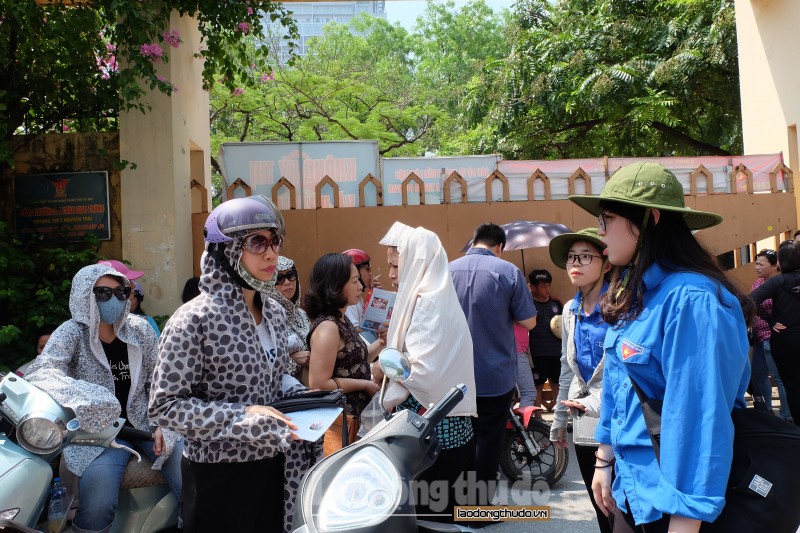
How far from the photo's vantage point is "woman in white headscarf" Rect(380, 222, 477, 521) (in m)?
3.49

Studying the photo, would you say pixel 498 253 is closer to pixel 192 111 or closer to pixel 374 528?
pixel 374 528

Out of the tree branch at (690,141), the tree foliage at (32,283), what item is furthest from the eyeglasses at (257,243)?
the tree branch at (690,141)

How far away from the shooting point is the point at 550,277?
7.84 metres

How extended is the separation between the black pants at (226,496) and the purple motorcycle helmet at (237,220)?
2.69 ft

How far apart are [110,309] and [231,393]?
1.53 m

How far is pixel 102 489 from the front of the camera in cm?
325

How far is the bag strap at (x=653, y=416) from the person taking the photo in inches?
76.9

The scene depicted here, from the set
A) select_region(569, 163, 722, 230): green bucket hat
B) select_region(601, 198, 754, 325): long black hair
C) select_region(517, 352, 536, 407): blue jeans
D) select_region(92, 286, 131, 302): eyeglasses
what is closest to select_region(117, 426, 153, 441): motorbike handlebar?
select_region(92, 286, 131, 302): eyeglasses

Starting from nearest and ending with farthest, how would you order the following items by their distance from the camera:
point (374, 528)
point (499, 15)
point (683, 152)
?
point (374, 528) < point (683, 152) < point (499, 15)

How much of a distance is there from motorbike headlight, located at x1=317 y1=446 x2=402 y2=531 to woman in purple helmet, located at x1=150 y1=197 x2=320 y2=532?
680 millimetres

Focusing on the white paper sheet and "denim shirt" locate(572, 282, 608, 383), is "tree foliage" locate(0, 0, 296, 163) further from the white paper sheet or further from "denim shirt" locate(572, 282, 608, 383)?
the white paper sheet

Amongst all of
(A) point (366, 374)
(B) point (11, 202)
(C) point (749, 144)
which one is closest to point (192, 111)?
(B) point (11, 202)

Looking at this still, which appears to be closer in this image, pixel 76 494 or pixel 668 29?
pixel 76 494

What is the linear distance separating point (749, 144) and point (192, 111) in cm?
904
